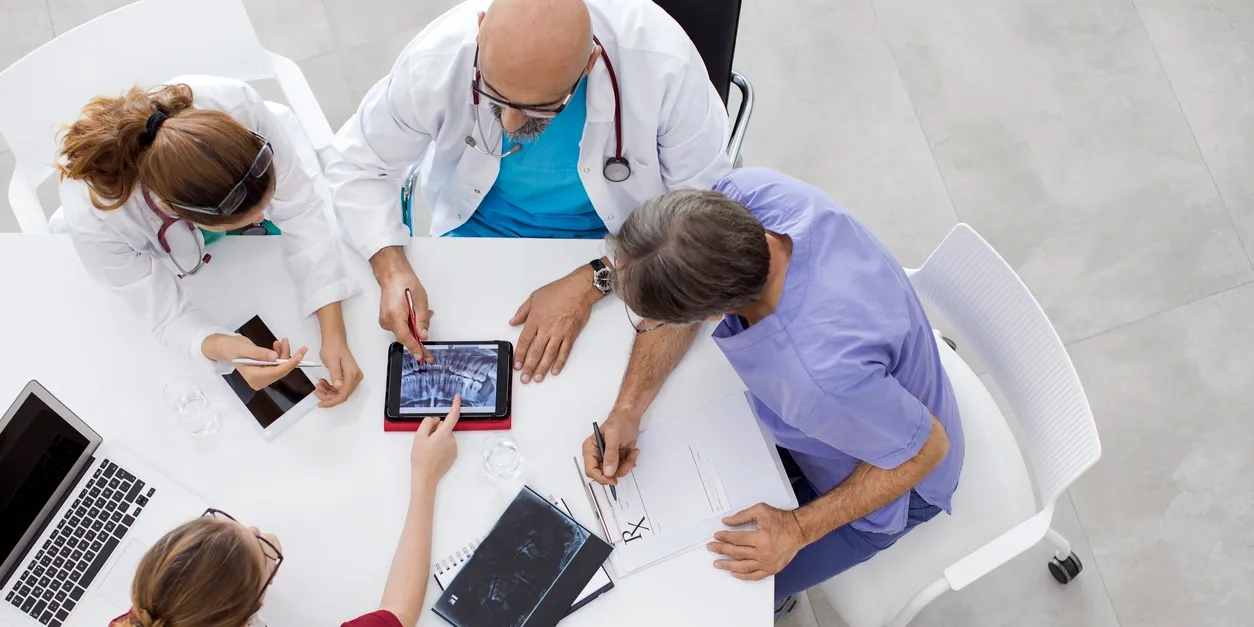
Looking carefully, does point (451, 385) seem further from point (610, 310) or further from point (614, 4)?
point (614, 4)

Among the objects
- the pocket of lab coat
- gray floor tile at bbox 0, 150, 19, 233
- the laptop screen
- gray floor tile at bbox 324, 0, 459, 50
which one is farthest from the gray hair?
gray floor tile at bbox 0, 150, 19, 233

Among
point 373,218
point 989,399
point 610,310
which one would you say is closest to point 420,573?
point 610,310

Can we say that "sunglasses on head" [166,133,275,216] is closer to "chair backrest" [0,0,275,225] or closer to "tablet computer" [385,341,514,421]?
"tablet computer" [385,341,514,421]

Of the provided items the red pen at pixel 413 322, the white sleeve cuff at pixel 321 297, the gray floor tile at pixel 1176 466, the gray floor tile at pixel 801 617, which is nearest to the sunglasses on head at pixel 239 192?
the white sleeve cuff at pixel 321 297

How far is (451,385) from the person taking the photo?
179 centimetres

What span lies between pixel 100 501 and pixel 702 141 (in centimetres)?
135

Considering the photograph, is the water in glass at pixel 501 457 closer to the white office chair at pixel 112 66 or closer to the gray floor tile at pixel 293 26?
the white office chair at pixel 112 66

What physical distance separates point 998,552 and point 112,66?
2.15 m

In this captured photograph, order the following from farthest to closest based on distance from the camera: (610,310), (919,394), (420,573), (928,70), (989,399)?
1. (928,70)
2. (989,399)
3. (610,310)
4. (919,394)
5. (420,573)

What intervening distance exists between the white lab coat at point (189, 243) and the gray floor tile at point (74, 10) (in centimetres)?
175

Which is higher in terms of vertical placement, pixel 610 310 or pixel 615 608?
pixel 610 310

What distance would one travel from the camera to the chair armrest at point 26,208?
82.1 inches

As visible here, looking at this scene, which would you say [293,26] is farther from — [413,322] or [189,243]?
[413,322]

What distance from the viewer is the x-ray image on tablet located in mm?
1769
